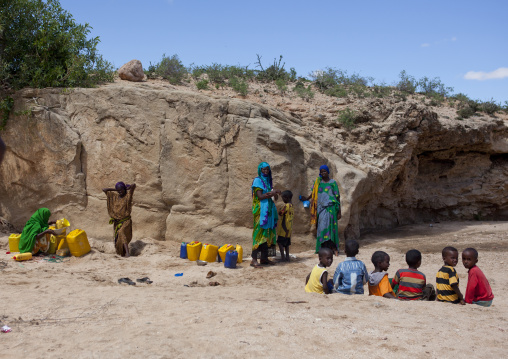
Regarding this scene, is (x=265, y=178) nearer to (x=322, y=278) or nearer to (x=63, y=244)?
(x=322, y=278)

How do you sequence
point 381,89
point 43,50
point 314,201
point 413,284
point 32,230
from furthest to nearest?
point 381,89 → point 43,50 → point 314,201 → point 32,230 → point 413,284

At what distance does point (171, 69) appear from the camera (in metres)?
11.6

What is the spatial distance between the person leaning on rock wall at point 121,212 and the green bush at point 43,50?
8.80 feet

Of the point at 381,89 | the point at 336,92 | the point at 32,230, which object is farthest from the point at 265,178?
the point at 381,89

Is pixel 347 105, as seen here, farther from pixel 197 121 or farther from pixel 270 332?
pixel 270 332

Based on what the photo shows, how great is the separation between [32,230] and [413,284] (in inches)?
218

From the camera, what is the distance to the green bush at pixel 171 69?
11.3 m

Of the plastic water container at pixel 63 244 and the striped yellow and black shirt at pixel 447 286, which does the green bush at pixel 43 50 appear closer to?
the plastic water container at pixel 63 244

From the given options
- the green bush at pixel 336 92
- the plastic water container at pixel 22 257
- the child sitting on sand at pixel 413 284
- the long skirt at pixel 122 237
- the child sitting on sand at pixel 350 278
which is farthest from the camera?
the green bush at pixel 336 92

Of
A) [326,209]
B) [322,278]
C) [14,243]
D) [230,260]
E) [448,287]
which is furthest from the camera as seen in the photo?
[326,209]

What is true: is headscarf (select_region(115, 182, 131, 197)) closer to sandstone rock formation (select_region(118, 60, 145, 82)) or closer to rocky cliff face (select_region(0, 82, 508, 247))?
rocky cliff face (select_region(0, 82, 508, 247))

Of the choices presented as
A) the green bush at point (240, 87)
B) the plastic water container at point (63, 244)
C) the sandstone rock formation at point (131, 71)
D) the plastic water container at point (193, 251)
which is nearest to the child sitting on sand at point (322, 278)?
the plastic water container at point (193, 251)

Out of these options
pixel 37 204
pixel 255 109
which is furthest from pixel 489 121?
pixel 37 204

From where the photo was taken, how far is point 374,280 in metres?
4.67
